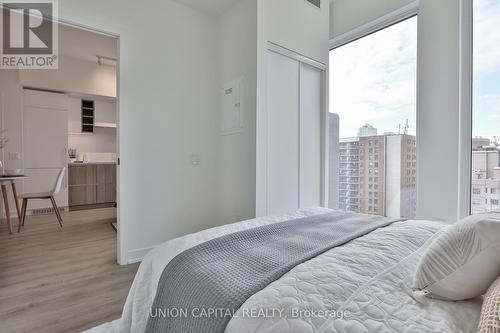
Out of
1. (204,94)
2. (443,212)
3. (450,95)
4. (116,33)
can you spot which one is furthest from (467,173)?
(116,33)

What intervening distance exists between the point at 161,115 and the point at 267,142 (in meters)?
1.20

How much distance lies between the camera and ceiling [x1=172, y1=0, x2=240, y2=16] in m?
2.77

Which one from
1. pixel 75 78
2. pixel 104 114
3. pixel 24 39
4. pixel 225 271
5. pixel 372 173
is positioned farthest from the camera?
pixel 104 114

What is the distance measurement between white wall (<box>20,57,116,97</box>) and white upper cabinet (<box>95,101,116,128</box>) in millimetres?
660

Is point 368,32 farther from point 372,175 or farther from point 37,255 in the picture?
point 37,255

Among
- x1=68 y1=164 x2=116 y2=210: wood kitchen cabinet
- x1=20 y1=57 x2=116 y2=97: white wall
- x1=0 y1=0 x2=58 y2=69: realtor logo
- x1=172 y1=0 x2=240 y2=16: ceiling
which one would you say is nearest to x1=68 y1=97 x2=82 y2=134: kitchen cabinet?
x1=20 y1=57 x2=116 y2=97: white wall

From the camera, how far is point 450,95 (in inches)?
88.5

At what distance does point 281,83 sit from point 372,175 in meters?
1.51

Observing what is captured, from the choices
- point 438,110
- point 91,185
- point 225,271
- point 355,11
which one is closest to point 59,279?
point 225,271

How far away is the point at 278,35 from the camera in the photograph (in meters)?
2.66

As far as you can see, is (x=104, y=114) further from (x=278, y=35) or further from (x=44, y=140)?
(x=278, y=35)

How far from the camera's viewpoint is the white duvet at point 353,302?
0.61m

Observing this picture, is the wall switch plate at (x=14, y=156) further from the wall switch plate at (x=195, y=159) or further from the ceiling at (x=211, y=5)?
the ceiling at (x=211, y=5)

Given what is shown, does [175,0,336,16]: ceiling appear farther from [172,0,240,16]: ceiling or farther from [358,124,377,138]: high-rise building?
[358,124,377,138]: high-rise building
